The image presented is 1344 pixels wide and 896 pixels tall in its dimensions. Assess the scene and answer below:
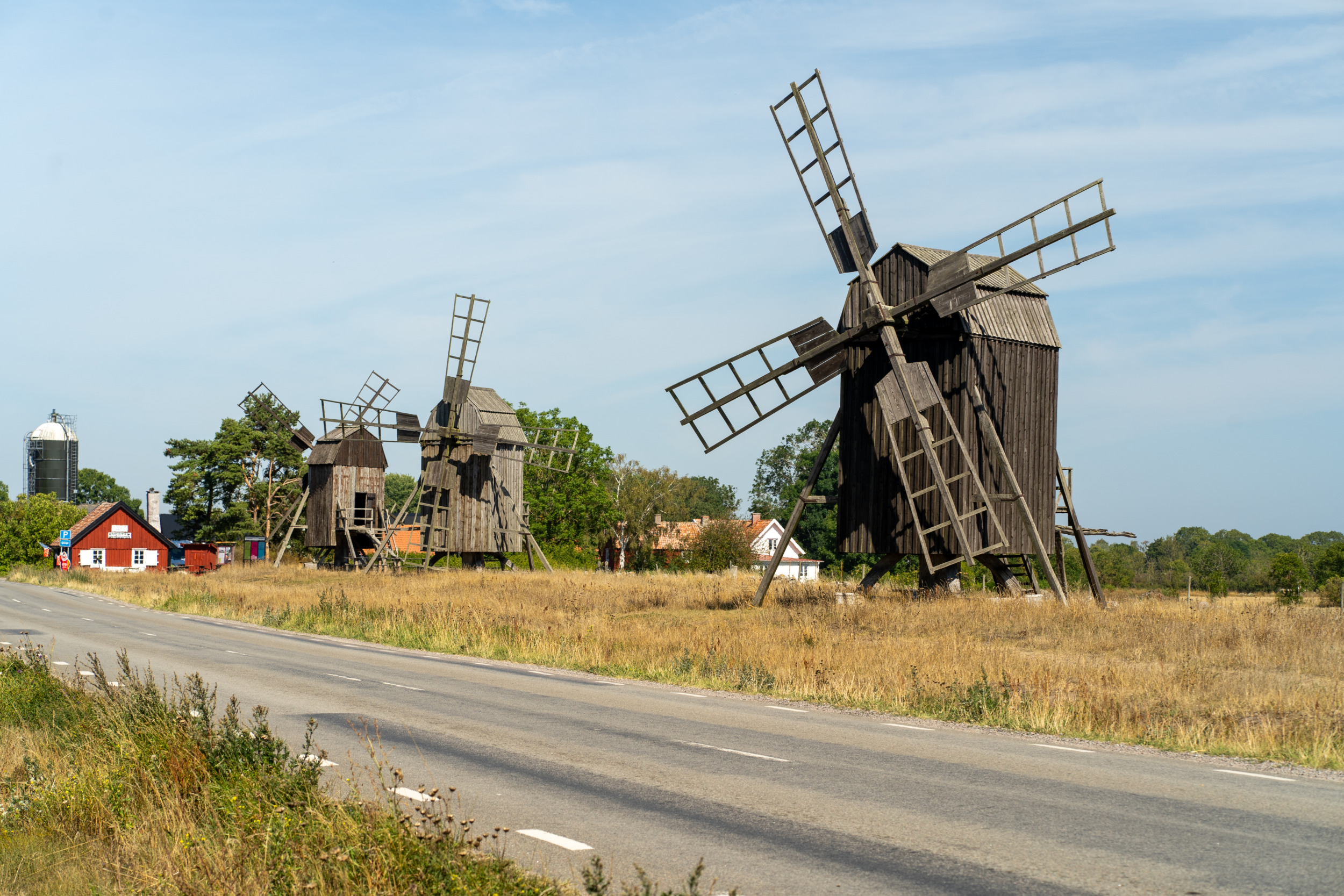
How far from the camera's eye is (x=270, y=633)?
88.5 feet

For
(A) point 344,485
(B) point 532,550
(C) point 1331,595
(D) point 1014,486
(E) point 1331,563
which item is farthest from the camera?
(A) point 344,485

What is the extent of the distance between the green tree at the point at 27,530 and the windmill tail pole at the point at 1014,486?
244ft

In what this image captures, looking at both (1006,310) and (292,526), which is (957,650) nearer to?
(1006,310)

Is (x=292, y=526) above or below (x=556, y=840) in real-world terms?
above

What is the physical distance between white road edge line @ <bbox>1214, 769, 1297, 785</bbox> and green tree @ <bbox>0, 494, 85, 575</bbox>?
8428cm

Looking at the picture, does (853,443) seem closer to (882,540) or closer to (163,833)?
(882,540)

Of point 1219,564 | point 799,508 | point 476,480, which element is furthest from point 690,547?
point 799,508

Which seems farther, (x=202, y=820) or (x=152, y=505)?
(x=152, y=505)

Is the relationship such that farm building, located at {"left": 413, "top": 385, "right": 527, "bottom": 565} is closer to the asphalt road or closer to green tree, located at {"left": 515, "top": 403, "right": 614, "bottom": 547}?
green tree, located at {"left": 515, "top": 403, "right": 614, "bottom": 547}

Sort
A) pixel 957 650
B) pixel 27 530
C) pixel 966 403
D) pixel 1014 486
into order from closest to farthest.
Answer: pixel 957 650 → pixel 1014 486 → pixel 966 403 → pixel 27 530

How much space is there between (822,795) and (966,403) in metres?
18.7

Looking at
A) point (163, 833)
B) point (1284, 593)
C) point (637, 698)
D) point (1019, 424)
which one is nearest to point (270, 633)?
point (637, 698)

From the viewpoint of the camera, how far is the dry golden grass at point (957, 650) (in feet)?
41.6

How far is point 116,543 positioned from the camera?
81750 mm
